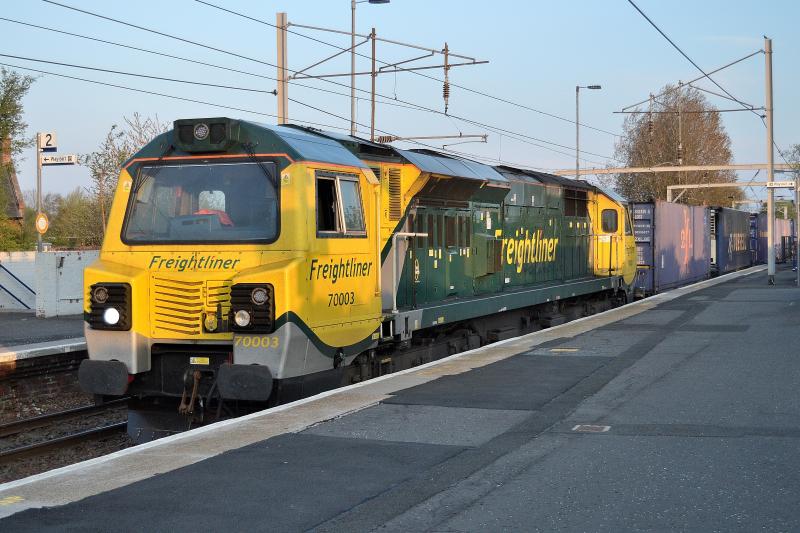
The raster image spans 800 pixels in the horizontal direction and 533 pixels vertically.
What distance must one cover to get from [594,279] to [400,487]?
600 inches

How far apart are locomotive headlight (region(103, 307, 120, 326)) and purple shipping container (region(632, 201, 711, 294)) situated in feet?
65.1

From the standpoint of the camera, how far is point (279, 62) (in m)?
21.2

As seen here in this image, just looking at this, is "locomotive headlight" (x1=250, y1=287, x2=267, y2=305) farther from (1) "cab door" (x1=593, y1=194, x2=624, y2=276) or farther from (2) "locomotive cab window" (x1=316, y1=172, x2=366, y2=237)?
(1) "cab door" (x1=593, y1=194, x2=624, y2=276)

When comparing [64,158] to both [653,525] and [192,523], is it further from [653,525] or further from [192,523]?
[653,525]

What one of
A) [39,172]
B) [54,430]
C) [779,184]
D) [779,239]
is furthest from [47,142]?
[779,239]

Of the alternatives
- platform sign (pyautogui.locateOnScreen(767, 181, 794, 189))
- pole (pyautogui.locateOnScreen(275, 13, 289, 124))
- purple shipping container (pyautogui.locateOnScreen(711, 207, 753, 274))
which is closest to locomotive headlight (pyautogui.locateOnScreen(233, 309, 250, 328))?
pole (pyautogui.locateOnScreen(275, 13, 289, 124))

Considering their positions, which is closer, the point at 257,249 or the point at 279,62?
the point at 257,249

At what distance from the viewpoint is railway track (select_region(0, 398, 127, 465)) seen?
9.96 meters

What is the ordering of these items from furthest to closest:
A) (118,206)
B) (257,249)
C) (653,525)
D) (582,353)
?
(582,353), (118,206), (257,249), (653,525)

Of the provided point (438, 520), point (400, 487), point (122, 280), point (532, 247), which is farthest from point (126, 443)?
point (532, 247)

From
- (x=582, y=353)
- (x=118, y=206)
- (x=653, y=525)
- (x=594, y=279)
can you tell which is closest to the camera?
(x=653, y=525)

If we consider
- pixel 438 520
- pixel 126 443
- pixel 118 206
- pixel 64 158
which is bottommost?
pixel 126 443

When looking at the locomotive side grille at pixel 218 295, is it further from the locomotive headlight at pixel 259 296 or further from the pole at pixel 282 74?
the pole at pixel 282 74

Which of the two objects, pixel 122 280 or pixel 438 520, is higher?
pixel 122 280
